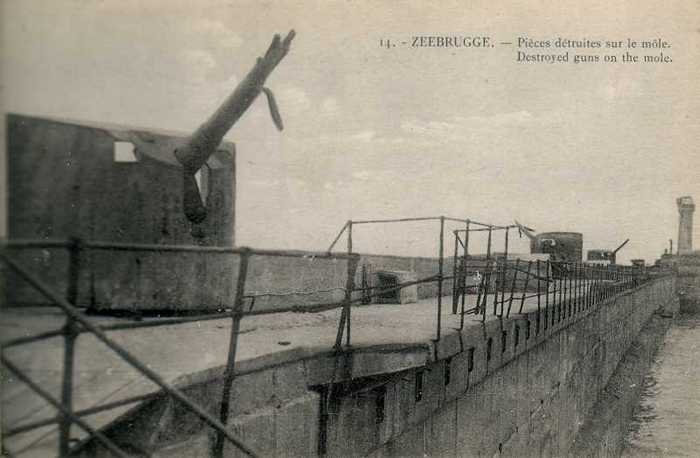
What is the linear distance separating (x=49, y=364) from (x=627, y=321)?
2575 cm

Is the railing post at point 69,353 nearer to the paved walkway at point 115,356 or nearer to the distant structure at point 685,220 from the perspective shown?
the paved walkway at point 115,356

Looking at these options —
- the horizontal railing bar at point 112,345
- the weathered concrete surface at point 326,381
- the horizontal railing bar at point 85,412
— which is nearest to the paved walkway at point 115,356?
the weathered concrete surface at point 326,381

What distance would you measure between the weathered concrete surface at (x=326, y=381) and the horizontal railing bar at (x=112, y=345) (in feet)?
0.68

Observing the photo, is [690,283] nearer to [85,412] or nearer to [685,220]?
[685,220]

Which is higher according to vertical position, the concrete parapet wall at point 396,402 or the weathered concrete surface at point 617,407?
the concrete parapet wall at point 396,402

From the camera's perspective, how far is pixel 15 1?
370 cm

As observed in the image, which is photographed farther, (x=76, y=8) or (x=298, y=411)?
(x=76, y=8)

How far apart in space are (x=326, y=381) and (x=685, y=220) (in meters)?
45.7

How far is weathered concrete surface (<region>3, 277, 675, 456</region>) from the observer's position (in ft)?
9.26

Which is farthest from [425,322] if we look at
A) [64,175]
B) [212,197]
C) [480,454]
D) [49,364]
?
[49,364]

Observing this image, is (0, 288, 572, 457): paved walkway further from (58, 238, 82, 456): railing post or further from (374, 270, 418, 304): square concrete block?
(374, 270, 418, 304): square concrete block

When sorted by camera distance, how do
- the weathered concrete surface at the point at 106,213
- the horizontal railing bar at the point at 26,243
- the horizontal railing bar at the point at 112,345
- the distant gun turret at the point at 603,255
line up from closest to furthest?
the horizontal railing bar at the point at 26,243 < the horizontal railing bar at the point at 112,345 < the weathered concrete surface at the point at 106,213 < the distant gun turret at the point at 603,255

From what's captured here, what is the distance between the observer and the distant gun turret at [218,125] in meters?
4.59

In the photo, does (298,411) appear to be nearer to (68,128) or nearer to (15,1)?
(68,128)
